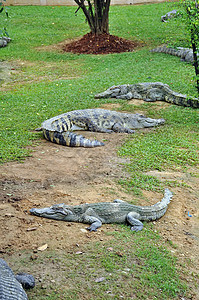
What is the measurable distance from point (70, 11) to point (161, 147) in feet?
68.6

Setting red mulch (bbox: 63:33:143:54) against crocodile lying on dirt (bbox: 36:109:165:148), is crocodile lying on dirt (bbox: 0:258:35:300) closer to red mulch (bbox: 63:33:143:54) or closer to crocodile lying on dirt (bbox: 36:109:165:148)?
crocodile lying on dirt (bbox: 36:109:165:148)

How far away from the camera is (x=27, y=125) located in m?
9.29

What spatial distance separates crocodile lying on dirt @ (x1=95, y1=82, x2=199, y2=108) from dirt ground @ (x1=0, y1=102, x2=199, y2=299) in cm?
376

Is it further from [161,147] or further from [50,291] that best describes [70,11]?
[50,291]

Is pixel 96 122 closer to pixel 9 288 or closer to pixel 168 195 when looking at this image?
pixel 168 195

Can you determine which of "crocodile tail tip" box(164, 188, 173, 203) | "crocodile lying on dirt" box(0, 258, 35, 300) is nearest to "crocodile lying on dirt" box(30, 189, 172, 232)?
"crocodile tail tip" box(164, 188, 173, 203)

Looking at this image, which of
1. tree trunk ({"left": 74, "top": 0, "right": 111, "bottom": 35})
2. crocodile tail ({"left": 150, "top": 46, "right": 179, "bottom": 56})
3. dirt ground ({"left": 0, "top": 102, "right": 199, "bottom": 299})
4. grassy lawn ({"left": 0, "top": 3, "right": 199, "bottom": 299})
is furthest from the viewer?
tree trunk ({"left": 74, "top": 0, "right": 111, "bottom": 35})

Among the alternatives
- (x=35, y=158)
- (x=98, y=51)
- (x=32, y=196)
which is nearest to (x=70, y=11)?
(x=98, y=51)

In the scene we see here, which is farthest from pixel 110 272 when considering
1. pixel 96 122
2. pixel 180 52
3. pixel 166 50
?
pixel 166 50

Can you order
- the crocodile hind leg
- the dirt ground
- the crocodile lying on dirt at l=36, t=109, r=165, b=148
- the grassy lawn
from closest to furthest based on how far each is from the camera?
1. the grassy lawn
2. the dirt ground
3. the crocodile hind leg
4. the crocodile lying on dirt at l=36, t=109, r=165, b=148

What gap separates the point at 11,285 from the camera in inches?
128

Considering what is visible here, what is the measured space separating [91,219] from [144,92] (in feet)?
24.7

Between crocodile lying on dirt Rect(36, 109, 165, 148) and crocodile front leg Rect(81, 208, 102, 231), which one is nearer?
crocodile front leg Rect(81, 208, 102, 231)

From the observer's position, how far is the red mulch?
58.8ft
